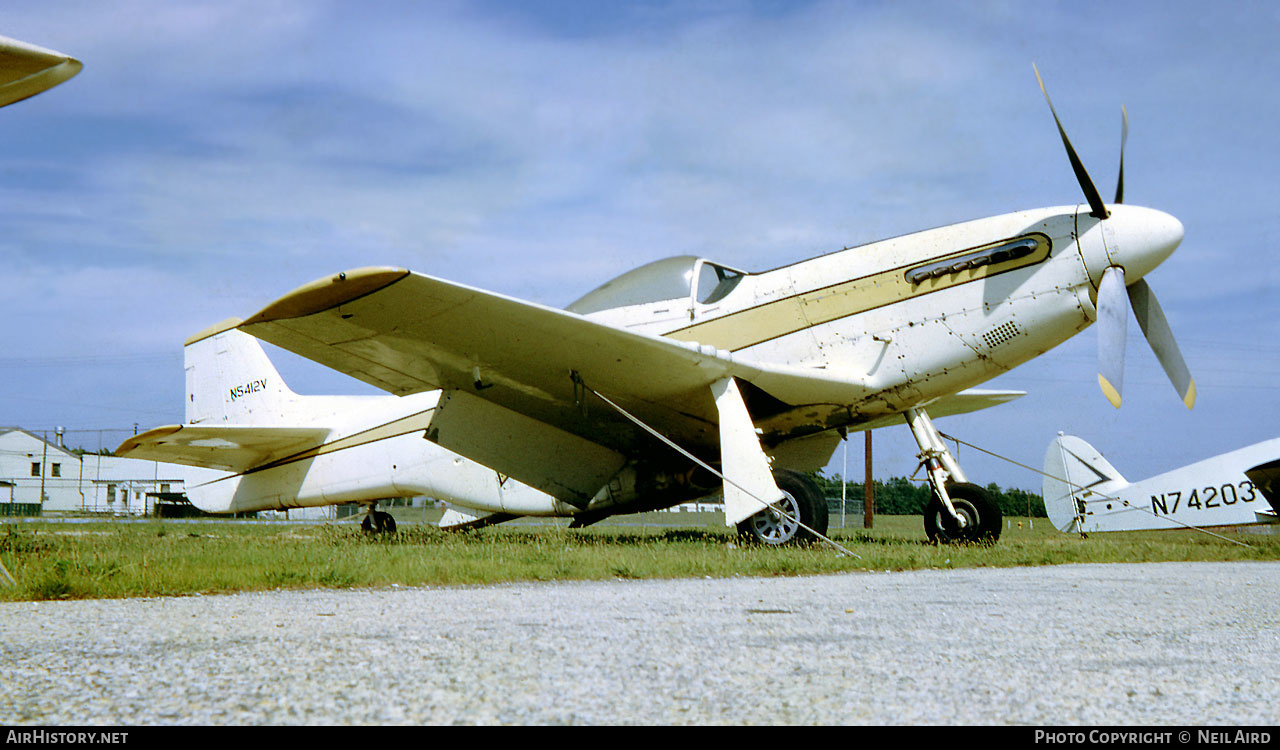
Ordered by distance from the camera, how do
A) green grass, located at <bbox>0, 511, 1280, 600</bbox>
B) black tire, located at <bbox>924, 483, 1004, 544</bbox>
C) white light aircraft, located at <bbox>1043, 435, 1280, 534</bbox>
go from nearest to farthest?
green grass, located at <bbox>0, 511, 1280, 600</bbox> → black tire, located at <bbox>924, 483, 1004, 544</bbox> → white light aircraft, located at <bbox>1043, 435, 1280, 534</bbox>

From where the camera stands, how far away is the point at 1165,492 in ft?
49.6

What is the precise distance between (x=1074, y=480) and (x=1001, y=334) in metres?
9.80

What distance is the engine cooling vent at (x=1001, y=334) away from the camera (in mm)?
8578

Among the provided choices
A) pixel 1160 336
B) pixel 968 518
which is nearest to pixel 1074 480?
pixel 1160 336

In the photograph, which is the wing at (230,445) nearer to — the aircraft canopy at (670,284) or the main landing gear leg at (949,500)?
the aircraft canopy at (670,284)

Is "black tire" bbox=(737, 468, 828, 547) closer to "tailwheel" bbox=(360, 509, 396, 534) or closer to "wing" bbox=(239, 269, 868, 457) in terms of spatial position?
"wing" bbox=(239, 269, 868, 457)

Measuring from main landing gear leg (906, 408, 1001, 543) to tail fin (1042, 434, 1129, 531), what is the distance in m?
8.42

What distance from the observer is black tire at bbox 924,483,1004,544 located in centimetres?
885

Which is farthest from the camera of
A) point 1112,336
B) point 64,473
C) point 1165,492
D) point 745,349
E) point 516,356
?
point 64,473

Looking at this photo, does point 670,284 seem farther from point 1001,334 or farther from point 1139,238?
point 1139,238

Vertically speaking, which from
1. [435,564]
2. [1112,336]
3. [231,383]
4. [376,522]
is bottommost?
[376,522]

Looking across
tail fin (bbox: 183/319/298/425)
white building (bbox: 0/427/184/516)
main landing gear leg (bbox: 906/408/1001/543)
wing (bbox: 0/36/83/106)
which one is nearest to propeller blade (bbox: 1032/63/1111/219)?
main landing gear leg (bbox: 906/408/1001/543)

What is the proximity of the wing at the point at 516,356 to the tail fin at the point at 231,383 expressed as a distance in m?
4.81
